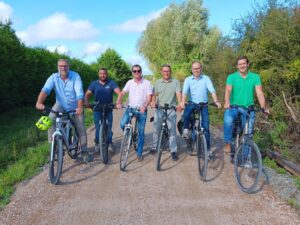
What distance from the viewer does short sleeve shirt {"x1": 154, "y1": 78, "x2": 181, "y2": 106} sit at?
7.58 meters

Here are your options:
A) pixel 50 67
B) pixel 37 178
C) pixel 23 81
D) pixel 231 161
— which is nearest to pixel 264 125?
pixel 231 161

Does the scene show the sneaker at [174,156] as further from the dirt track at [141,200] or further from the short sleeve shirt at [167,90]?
the short sleeve shirt at [167,90]

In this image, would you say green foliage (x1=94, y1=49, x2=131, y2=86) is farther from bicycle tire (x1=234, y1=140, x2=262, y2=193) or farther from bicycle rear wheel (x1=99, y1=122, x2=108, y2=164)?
bicycle tire (x1=234, y1=140, x2=262, y2=193)

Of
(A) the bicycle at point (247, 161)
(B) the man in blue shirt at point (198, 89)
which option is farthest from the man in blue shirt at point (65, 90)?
(A) the bicycle at point (247, 161)

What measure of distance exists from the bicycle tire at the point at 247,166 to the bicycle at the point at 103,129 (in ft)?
9.11

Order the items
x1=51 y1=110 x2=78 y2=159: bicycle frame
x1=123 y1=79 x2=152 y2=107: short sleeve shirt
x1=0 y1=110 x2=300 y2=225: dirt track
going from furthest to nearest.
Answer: x1=123 y1=79 x2=152 y2=107: short sleeve shirt, x1=51 y1=110 x2=78 y2=159: bicycle frame, x1=0 y1=110 x2=300 y2=225: dirt track

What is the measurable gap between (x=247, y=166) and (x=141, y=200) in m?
1.97

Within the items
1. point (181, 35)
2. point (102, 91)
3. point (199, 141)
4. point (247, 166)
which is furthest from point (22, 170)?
point (181, 35)

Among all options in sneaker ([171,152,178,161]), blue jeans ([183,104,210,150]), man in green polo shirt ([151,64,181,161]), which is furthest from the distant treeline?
blue jeans ([183,104,210,150])

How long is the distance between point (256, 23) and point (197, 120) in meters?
7.30

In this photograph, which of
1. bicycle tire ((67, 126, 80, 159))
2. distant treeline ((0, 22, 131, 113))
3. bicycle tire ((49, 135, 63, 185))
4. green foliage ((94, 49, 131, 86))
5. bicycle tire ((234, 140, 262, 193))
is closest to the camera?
bicycle tire ((234, 140, 262, 193))

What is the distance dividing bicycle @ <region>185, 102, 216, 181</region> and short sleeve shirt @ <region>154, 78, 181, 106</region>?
1.93 feet

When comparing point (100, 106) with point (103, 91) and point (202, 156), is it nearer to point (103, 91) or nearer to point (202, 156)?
Result: point (103, 91)

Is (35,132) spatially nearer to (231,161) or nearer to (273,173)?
(231,161)
